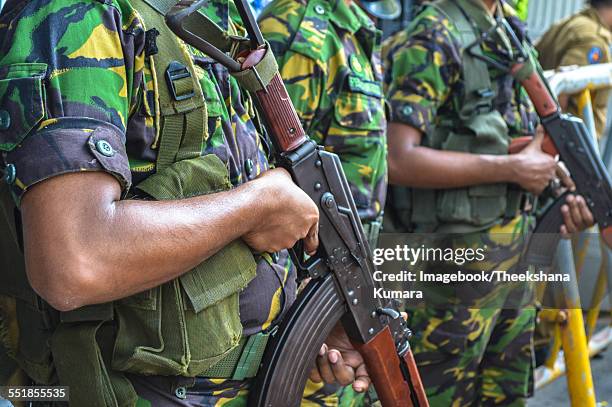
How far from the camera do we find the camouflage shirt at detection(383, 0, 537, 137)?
2.65 metres

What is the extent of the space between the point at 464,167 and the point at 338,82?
74 centimetres

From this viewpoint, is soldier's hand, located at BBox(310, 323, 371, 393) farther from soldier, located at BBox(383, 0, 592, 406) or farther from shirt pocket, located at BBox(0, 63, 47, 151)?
soldier, located at BBox(383, 0, 592, 406)

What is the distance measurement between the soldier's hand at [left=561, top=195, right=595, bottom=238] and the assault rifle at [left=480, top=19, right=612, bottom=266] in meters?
0.03

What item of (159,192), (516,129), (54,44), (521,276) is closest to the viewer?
(54,44)

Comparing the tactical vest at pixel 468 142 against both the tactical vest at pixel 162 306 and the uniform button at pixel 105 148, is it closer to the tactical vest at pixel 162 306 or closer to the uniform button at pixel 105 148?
the tactical vest at pixel 162 306

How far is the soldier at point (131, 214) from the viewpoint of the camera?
1036 mm

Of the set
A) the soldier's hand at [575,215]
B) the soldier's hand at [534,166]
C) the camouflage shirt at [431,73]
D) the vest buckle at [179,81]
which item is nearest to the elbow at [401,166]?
the camouflage shirt at [431,73]

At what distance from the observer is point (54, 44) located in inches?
41.4

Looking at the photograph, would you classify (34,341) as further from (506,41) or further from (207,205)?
(506,41)

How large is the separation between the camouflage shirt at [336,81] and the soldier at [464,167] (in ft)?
1.37

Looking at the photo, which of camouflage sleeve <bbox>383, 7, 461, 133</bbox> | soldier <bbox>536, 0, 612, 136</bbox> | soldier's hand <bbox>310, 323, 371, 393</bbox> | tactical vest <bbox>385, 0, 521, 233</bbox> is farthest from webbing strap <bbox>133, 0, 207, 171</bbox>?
soldier <bbox>536, 0, 612, 136</bbox>

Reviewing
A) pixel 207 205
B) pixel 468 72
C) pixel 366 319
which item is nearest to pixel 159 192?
pixel 207 205

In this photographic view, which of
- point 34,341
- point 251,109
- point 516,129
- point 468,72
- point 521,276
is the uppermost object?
point 251,109

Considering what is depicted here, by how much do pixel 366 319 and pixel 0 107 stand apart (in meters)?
0.81
